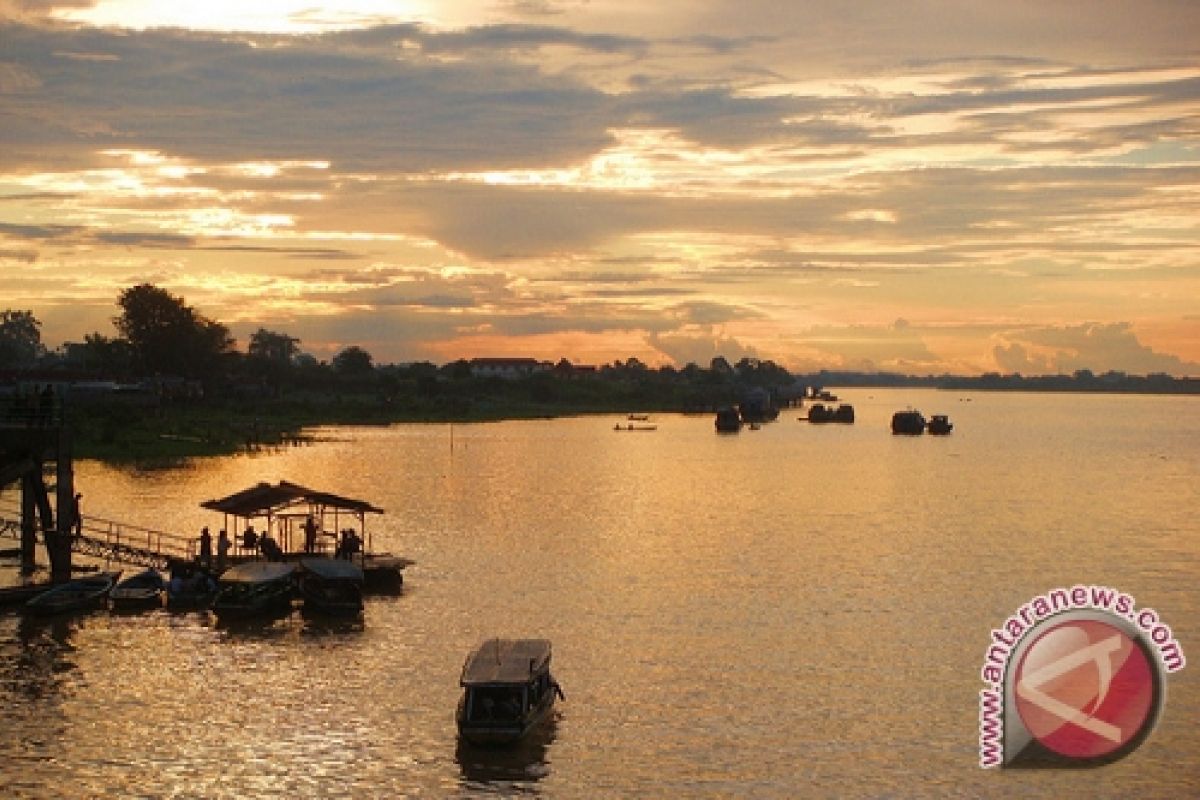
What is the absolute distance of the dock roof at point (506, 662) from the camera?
124ft

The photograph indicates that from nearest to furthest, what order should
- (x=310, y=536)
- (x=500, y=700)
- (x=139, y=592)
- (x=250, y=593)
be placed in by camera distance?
(x=500, y=700) < (x=250, y=593) < (x=139, y=592) < (x=310, y=536)

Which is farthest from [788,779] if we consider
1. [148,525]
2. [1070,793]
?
[148,525]

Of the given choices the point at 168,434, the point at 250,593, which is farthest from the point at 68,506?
the point at 168,434

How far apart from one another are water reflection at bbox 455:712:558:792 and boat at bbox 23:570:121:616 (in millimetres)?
21817

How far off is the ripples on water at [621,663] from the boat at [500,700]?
2.40 feet

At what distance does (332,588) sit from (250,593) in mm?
3157

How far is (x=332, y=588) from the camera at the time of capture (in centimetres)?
5341

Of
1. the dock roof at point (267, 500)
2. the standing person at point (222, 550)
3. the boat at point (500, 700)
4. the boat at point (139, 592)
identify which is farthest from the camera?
the dock roof at point (267, 500)

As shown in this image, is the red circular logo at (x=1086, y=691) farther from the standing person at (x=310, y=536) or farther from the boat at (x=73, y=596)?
the boat at (x=73, y=596)

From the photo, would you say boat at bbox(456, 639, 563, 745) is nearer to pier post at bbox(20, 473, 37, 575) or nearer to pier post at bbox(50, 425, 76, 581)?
pier post at bbox(50, 425, 76, 581)

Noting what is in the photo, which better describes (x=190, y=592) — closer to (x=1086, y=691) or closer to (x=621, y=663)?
(x=621, y=663)

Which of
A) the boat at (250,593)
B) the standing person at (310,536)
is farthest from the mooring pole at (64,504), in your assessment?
the standing person at (310,536)

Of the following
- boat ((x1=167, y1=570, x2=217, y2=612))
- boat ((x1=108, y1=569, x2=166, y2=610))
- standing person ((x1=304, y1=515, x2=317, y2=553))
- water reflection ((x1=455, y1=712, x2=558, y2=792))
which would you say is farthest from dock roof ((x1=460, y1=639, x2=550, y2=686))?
standing person ((x1=304, y1=515, x2=317, y2=553))

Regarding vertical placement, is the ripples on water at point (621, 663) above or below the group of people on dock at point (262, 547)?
below
